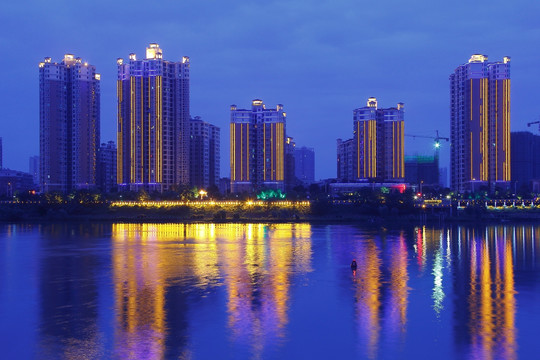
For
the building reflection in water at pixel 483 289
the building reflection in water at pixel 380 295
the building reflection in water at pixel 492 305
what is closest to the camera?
the building reflection in water at pixel 492 305

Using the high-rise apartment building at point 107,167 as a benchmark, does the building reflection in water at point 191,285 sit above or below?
below

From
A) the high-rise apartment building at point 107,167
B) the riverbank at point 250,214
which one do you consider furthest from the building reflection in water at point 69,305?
the high-rise apartment building at point 107,167

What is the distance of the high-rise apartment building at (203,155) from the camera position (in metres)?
123

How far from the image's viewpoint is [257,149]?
109 meters

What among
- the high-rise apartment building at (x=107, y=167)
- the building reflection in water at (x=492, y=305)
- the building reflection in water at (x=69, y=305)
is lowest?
the building reflection in water at (x=492, y=305)

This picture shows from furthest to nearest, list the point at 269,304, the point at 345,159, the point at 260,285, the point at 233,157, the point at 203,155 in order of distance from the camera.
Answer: the point at 345,159
the point at 203,155
the point at 233,157
the point at 260,285
the point at 269,304

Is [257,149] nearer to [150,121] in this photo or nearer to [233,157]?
[233,157]

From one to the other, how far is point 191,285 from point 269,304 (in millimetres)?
4908

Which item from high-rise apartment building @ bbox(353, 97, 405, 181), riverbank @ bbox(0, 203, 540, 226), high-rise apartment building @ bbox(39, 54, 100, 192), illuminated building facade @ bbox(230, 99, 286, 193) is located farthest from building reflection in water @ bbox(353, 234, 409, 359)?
high-rise apartment building @ bbox(39, 54, 100, 192)

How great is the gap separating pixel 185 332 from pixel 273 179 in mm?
91343

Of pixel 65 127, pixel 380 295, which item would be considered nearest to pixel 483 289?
pixel 380 295

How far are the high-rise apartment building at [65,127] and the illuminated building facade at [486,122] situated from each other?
228 ft

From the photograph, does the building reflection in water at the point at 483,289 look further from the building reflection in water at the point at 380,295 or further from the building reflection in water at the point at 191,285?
the building reflection in water at the point at 191,285

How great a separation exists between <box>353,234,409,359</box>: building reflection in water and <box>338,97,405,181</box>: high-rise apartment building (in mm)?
72997
